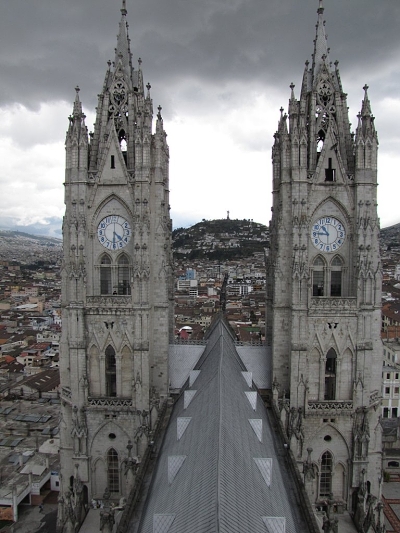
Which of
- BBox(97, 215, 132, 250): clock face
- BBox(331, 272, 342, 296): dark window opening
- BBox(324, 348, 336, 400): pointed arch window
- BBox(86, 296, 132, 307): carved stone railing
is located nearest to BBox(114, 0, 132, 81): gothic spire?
BBox(97, 215, 132, 250): clock face

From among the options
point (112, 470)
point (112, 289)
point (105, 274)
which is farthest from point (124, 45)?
point (112, 470)

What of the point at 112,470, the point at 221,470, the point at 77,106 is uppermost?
the point at 77,106

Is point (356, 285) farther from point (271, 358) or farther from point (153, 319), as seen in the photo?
point (153, 319)

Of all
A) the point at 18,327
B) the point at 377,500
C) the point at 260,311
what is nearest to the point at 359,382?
the point at 377,500

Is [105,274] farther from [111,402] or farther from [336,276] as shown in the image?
[336,276]

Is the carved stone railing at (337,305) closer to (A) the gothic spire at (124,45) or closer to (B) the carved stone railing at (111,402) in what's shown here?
(B) the carved stone railing at (111,402)

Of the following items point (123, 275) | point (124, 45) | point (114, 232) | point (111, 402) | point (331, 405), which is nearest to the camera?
point (331, 405)
